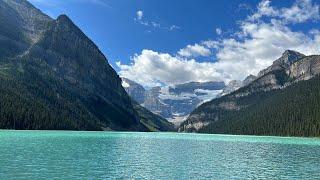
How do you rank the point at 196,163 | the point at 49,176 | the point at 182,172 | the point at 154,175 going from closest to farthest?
the point at 49,176 → the point at 154,175 → the point at 182,172 → the point at 196,163

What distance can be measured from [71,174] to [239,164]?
31090 millimetres

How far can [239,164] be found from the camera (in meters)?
71.5

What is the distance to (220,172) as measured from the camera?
59.7 meters

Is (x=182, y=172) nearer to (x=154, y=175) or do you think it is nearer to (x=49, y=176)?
(x=154, y=175)

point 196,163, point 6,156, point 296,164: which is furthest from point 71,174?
point 296,164

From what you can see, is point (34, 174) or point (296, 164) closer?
point (34, 174)

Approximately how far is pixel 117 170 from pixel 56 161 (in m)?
11.0

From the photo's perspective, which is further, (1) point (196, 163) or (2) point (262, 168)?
(1) point (196, 163)

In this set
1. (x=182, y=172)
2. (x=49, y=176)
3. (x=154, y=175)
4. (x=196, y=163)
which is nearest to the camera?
(x=49, y=176)

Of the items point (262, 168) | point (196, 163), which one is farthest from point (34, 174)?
point (262, 168)

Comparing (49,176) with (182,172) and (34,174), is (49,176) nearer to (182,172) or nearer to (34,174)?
(34,174)

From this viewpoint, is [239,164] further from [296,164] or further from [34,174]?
[34,174]

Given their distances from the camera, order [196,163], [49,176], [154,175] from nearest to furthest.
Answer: [49,176]
[154,175]
[196,163]

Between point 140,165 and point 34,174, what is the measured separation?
19.6 meters
